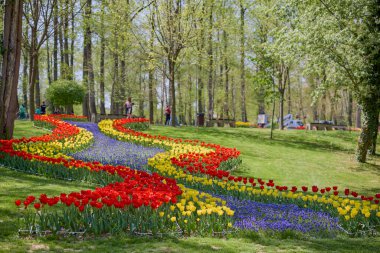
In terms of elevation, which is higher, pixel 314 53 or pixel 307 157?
pixel 314 53

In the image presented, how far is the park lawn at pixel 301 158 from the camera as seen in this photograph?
13.4 m

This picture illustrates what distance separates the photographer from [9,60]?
1216cm

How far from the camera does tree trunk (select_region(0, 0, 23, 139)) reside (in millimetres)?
12117

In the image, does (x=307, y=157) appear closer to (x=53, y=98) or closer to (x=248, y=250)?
(x=248, y=250)

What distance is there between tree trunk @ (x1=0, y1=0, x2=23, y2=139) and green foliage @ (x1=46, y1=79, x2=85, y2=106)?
15.6m

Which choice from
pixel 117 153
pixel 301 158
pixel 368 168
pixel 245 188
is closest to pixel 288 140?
pixel 301 158

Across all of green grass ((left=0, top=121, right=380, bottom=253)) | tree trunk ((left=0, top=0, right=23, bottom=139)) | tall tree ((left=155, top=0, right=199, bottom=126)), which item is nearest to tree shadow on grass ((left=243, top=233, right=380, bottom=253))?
green grass ((left=0, top=121, right=380, bottom=253))

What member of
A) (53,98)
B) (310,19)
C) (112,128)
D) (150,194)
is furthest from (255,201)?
(53,98)

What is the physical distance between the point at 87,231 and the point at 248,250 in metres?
2.29

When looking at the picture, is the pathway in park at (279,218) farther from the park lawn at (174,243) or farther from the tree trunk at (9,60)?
the tree trunk at (9,60)

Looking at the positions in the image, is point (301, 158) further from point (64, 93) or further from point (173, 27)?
point (64, 93)

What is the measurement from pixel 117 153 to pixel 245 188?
19.9 ft

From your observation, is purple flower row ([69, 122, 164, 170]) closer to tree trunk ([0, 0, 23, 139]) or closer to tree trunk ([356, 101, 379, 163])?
tree trunk ([0, 0, 23, 139])

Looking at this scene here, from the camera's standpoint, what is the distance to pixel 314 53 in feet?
51.6
